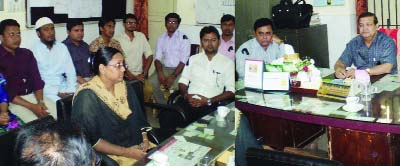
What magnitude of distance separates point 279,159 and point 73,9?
2.15ft

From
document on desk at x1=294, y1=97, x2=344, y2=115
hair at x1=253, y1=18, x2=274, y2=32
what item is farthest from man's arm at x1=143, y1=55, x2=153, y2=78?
document on desk at x1=294, y1=97, x2=344, y2=115

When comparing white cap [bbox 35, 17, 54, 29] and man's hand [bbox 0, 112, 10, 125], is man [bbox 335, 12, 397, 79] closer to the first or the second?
white cap [bbox 35, 17, 54, 29]

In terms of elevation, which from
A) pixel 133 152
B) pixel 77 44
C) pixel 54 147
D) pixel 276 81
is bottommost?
pixel 133 152

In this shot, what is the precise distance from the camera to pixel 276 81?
4.67 feet

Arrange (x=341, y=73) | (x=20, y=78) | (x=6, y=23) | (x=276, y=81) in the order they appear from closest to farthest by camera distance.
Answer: (x=6, y=23)
(x=20, y=78)
(x=341, y=73)
(x=276, y=81)

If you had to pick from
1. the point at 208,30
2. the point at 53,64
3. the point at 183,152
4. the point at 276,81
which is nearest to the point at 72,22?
the point at 53,64

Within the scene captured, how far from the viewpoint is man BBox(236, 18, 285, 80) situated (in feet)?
3.34

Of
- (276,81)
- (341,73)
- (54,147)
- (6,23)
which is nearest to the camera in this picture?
(54,147)

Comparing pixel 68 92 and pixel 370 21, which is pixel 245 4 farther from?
pixel 68 92

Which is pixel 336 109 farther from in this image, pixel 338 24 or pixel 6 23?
pixel 6 23

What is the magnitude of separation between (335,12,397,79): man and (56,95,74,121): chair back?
2.63ft

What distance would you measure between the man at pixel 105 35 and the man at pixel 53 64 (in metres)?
0.08

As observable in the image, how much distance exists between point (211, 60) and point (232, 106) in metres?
0.16

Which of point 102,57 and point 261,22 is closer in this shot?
point 261,22
